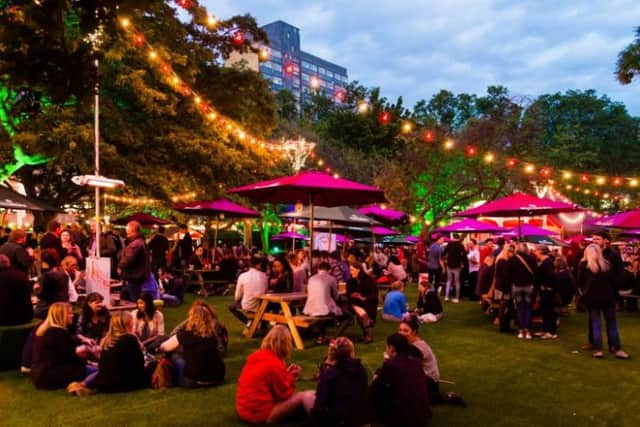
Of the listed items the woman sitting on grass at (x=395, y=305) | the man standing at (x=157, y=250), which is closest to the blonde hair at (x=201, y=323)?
the woman sitting on grass at (x=395, y=305)

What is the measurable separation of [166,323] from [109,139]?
8499mm

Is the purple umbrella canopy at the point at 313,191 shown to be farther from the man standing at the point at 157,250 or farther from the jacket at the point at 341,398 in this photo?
the jacket at the point at 341,398

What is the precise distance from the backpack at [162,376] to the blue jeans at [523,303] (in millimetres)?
5640

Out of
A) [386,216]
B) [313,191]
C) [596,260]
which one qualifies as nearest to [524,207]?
[596,260]

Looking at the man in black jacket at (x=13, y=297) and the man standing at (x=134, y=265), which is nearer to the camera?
the man in black jacket at (x=13, y=297)

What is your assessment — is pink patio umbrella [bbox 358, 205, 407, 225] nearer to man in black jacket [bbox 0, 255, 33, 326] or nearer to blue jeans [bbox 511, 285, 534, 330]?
blue jeans [bbox 511, 285, 534, 330]

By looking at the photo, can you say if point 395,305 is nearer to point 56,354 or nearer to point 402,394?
point 402,394

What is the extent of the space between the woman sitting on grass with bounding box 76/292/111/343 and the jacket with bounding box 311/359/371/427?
3706 millimetres

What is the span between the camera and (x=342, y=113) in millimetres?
39906

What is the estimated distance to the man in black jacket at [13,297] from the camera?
6.88 meters

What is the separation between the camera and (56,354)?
581cm

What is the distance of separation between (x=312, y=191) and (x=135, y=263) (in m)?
2.97

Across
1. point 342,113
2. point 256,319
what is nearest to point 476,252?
point 256,319

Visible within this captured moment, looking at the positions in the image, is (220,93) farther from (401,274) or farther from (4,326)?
(4,326)
